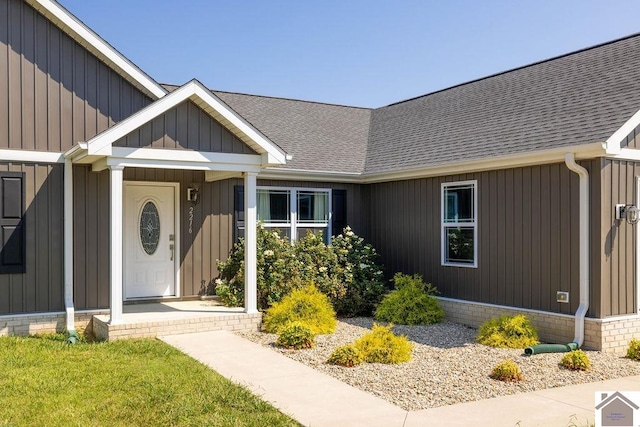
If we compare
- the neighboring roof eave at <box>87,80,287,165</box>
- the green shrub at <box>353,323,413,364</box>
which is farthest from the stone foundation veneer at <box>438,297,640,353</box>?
the neighboring roof eave at <box>87,80,287,165</box>

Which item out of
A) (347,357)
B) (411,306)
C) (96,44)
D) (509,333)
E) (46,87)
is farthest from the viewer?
(411,306)

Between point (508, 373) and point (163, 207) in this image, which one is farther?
point (163, 207)

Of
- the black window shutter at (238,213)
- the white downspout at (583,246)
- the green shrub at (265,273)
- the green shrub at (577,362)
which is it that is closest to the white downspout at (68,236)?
the green shrub at (265,273)

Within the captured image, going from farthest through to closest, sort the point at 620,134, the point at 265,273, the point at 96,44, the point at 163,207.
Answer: the point at 163,207, the point at 265,273, the point at 96,44, the point at 620,134

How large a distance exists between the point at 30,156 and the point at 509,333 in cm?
807

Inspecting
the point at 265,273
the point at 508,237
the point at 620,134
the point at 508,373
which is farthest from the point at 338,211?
the point at 508,373

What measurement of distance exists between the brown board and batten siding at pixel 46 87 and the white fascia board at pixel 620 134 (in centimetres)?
786

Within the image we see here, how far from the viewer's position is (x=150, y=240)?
37.6 feet

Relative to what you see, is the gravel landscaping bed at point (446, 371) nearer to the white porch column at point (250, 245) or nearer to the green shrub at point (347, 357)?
the green shrub at point (347, 357)

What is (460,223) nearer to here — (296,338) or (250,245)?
(250,245)

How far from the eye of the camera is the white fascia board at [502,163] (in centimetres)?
859

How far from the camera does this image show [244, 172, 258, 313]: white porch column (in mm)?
10039

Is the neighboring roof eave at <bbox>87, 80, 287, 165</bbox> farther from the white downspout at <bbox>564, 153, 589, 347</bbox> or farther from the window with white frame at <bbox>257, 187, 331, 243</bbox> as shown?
the white downspout at <bbox>564, 153, 589, 347</bbox>

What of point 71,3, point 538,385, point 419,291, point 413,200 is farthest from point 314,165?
point 538,385
